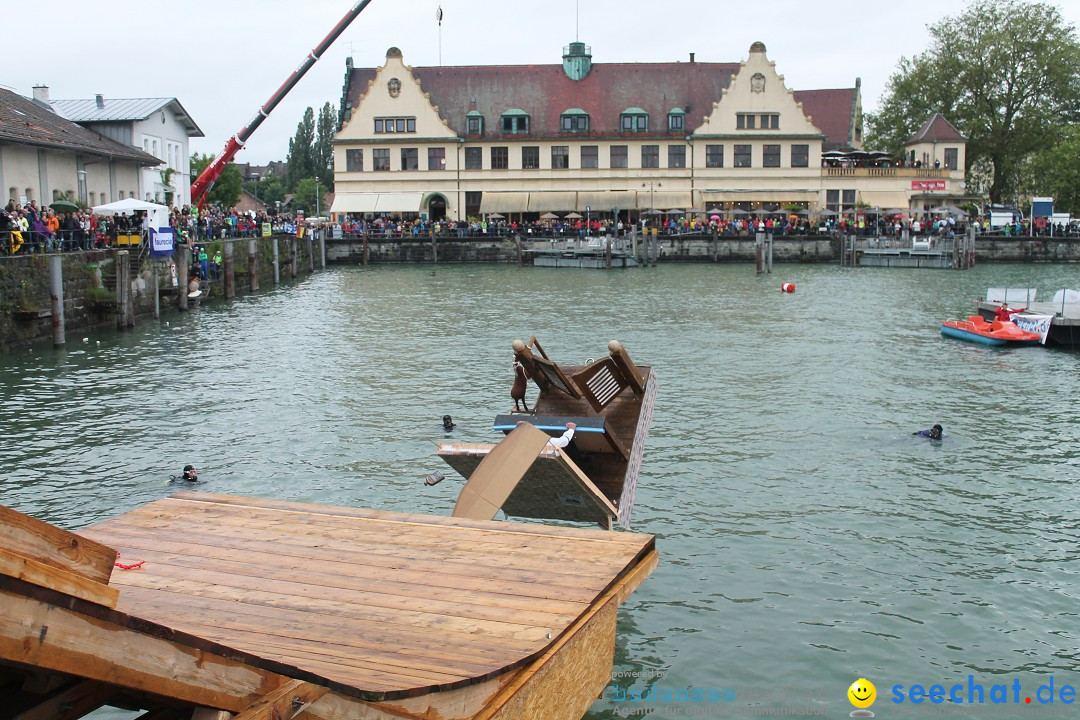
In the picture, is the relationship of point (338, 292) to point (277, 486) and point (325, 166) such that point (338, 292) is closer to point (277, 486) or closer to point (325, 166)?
point (277, 486)

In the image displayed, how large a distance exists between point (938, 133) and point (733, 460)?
77.2 meters

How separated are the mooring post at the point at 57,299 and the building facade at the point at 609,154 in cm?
5351

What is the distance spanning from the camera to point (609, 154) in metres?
86.4

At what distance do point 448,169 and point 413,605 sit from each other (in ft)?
266

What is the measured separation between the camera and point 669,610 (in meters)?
12.5

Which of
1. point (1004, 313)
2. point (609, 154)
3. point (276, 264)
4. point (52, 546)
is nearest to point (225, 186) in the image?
point (609, 154)

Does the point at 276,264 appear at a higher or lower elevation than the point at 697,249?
lower

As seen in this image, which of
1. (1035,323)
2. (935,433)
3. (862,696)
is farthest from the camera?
(1035,323)

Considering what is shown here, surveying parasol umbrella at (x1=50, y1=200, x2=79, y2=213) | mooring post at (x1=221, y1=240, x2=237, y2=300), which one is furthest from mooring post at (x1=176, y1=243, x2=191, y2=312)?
mooring post at (x1=221, y1=240, x2=237, y2=300)

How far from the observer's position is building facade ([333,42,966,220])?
85.3m

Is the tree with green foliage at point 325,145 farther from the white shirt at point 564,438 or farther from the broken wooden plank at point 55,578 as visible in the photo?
the broken wooden plank at point 55,578

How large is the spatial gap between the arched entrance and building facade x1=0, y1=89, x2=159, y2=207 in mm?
27974

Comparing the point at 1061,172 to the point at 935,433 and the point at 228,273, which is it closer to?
the point at 228,273

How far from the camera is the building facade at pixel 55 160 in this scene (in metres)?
46.7
